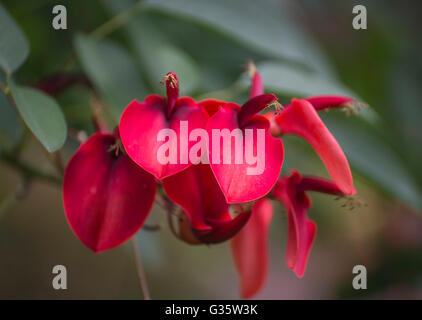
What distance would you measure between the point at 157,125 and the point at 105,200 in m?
0.06

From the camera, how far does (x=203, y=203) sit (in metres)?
0.28

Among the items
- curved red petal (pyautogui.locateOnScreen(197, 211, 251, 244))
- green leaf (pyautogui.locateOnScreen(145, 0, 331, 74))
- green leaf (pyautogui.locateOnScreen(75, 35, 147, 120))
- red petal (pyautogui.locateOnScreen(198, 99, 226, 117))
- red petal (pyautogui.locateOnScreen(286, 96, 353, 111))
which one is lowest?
curved red petal (pyautogui.locateOnScreen(197, 211, 251, 244))

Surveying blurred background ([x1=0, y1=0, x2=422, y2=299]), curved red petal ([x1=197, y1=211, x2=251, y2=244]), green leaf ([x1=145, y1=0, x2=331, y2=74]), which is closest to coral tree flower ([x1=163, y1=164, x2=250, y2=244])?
curved red petal ([x1=197, y1=211, x2=251, y2=244])

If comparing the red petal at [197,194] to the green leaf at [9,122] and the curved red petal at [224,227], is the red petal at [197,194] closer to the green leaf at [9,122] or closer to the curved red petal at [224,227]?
the curved red petal at [224,227]

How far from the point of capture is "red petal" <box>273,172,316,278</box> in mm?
287

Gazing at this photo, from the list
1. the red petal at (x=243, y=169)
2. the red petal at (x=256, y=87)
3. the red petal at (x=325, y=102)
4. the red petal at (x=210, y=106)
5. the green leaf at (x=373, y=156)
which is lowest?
the red petal at (x=243, y=169)

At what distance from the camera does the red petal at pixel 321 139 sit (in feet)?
0.87

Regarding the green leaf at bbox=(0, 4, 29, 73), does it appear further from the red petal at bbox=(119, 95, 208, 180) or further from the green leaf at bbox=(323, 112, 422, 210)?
the green leaf at bbox=(323, 112, 422, 210)

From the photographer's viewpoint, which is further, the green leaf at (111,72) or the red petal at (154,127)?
the green leaf at (111,72)

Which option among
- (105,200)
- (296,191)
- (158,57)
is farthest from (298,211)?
(158,57)

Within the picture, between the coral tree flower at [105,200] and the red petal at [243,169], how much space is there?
56 mm

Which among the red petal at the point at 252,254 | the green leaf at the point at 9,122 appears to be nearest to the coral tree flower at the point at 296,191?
the red petal at the point at 252,254
